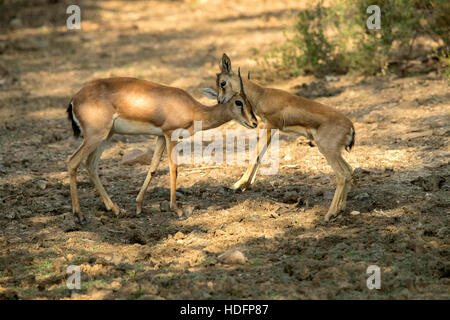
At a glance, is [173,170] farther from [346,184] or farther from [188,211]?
[346,184]

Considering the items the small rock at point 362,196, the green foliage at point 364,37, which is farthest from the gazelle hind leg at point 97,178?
the green foliage at point 364,37

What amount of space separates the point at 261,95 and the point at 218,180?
51.5 inches

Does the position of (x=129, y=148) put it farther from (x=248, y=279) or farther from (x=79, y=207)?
(x=248, y=279)

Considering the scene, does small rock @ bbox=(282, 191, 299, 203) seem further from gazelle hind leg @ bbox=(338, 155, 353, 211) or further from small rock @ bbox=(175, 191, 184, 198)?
small rock @ bbox=(175, 191, 184, 198)

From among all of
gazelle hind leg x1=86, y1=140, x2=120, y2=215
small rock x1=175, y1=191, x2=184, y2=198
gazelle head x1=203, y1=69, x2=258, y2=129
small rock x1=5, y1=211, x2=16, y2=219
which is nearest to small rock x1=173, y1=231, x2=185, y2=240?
gazelle hind leg x1=86, y1=140, x2=120, y2=215

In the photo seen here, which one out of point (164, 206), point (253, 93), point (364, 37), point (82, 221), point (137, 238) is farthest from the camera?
point (364, 37)

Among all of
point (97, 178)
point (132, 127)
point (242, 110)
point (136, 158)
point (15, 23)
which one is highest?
point (15, 23)

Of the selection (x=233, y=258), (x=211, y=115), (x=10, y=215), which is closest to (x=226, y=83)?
(x=211, y=115)

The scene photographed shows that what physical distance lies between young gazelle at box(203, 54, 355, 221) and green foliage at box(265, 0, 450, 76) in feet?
14.1

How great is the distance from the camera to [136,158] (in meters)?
9.34

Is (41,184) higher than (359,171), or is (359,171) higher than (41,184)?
(359,171)

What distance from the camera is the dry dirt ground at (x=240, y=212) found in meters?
5.69

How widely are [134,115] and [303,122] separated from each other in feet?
6.21

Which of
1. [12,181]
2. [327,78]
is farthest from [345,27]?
[12,181]
